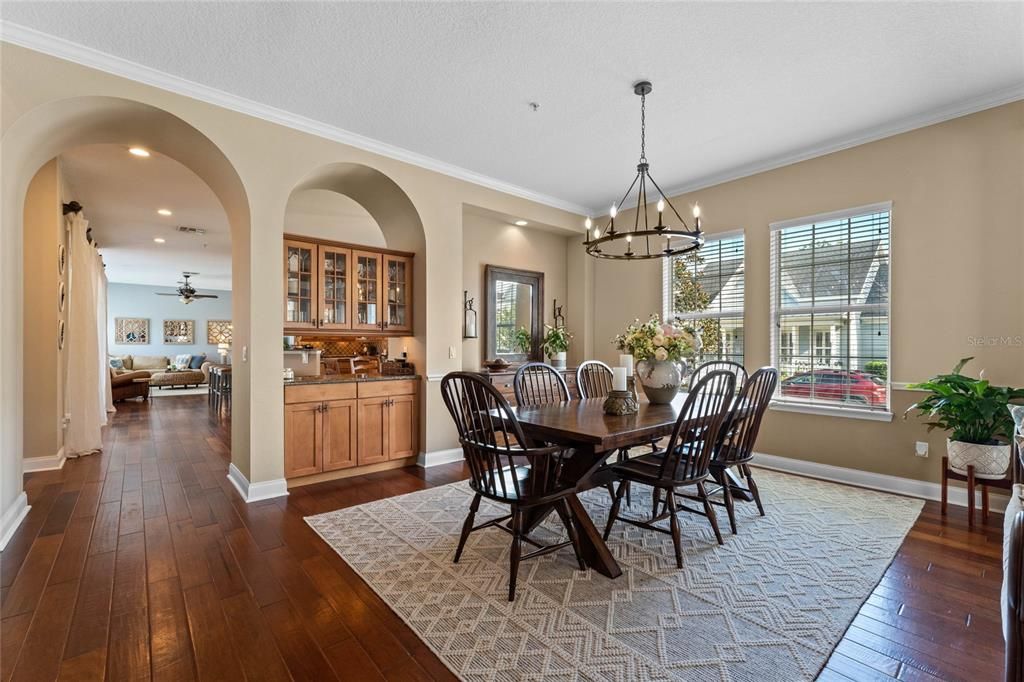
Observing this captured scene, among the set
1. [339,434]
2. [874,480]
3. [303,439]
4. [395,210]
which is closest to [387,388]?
[339,434]

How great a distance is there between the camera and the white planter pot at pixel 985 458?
2889mm

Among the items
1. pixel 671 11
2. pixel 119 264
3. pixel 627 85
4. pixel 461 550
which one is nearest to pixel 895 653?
pixel 461 550

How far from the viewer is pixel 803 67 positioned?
286 centimetres

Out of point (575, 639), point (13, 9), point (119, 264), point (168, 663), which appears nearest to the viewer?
point (168, 663)

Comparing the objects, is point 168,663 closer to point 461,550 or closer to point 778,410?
point 461,550

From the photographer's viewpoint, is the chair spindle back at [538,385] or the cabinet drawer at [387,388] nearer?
the chair spindle back at [538,385]

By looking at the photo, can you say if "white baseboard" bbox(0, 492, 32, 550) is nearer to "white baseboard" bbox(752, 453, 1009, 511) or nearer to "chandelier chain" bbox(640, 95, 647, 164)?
"chandelier chain" bbox(640, 95, 647, 164)

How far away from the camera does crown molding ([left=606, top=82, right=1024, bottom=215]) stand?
3.20m

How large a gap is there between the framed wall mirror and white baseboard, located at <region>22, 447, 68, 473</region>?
423 centimetres

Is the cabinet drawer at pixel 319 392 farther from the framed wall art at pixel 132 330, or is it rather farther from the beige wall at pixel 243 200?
the framed wall art at pixel 132 330

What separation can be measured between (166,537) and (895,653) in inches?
146

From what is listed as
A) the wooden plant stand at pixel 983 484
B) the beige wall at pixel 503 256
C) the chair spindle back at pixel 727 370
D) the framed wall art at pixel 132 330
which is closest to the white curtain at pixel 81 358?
the beige wall at pixel 503 256

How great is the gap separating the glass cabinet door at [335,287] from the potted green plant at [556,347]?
249 cm

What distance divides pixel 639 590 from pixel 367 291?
3.31m
